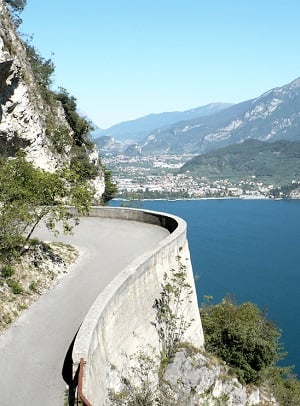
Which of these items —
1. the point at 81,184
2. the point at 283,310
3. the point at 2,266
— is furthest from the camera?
the point at 283,310

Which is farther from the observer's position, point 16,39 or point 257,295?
point 257,295

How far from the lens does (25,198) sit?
559 inches

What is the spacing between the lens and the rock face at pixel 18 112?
21344 millimetres

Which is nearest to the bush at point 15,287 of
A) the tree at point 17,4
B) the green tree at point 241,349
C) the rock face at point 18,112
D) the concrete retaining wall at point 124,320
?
the concrete retaining wall at point 124,320

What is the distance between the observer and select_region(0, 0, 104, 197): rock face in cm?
2134

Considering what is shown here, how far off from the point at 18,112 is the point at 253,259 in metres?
79.7

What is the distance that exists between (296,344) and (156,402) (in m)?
50.6

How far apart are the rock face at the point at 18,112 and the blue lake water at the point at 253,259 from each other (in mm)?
38074

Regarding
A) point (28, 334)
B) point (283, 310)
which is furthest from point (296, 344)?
point (28, 334)

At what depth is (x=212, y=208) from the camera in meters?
176

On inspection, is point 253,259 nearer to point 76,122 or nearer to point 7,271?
point 76,122

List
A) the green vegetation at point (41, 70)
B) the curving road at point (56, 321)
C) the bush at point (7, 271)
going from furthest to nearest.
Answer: the green vegetation at point (41, 70), the bush at point (7, 271), the curving road at point (56, 321)

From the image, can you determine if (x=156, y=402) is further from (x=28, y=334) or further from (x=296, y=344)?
(x=296, y=344)

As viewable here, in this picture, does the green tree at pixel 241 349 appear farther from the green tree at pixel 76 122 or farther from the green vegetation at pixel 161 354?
the green tree at pixel 76 122
